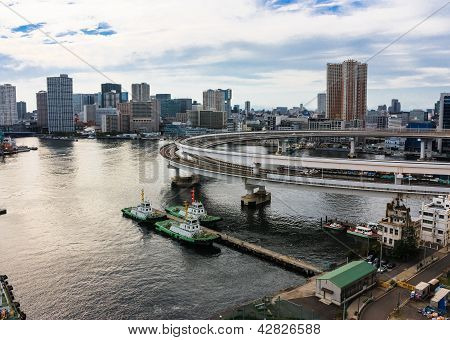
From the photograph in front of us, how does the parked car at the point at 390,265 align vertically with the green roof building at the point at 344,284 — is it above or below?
below

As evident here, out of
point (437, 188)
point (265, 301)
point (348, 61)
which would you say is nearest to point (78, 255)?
point (265, 301)

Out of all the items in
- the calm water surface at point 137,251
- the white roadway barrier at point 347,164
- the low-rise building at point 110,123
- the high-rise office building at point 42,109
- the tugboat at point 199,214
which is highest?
the high-rise office building at point 42,109

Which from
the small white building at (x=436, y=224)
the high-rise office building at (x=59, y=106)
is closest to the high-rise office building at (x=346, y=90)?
the high-rise office building at (x=59, y=106)

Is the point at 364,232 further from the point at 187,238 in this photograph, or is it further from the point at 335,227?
the point at 187,238

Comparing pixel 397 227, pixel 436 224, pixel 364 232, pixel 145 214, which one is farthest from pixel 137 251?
pixel 436 224

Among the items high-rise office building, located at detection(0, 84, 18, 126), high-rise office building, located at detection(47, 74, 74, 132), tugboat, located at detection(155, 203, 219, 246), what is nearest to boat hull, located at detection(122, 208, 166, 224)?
tugboat, located at detection(155, 203, 219, 246)

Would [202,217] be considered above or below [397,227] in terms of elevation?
below

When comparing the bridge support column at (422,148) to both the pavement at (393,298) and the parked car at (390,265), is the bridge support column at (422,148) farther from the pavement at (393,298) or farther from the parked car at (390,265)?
the parked car at (390,265)
